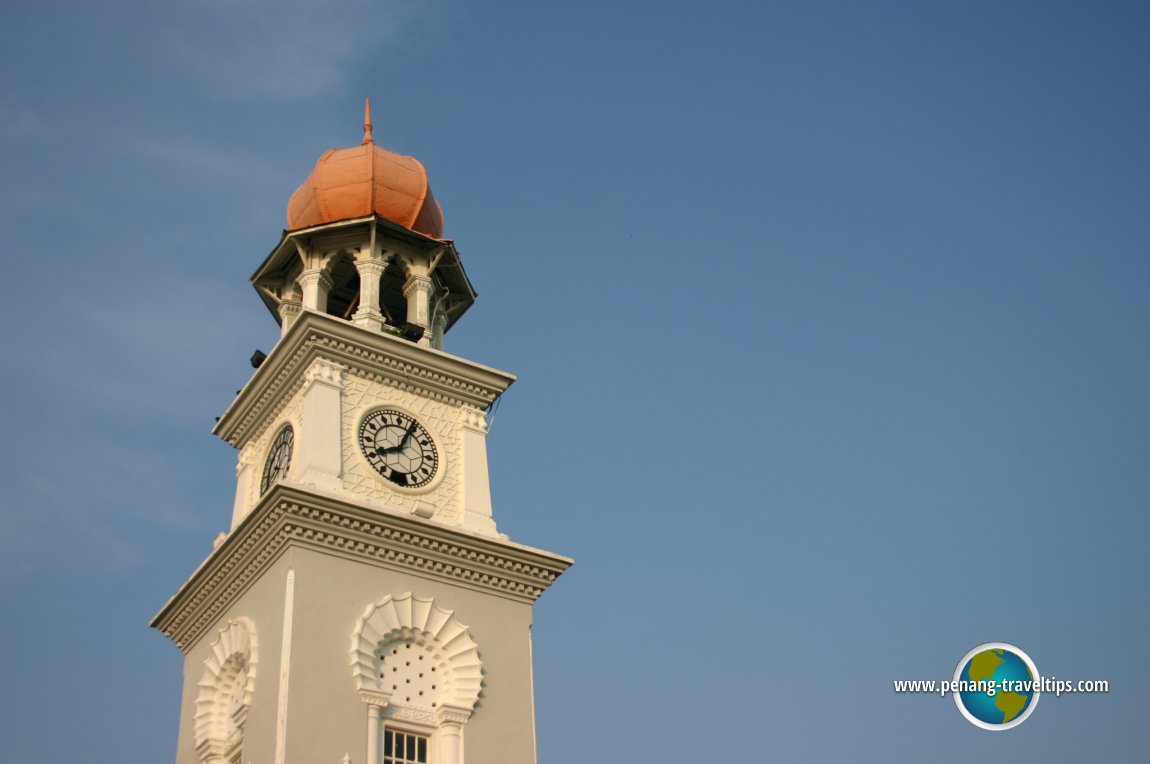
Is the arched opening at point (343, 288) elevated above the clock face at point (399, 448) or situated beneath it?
elevated above

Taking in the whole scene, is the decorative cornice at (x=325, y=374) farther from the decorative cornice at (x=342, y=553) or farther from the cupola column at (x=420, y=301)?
the decorative cornice at (x=342, y=553)

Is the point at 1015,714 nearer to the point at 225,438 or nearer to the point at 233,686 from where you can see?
the point at 233,686

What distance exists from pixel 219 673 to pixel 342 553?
3.72 m

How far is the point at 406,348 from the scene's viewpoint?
103 ft

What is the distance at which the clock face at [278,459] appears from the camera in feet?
99.6

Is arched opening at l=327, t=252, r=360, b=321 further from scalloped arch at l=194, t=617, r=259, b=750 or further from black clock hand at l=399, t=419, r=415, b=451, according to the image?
scalloped arch at l=194, t=617, r=259, b=750

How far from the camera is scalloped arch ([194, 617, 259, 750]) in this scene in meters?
28.1

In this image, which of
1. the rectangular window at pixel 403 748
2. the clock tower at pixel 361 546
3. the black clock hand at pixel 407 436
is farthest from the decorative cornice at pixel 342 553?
the rectangular window at pixel 403 748

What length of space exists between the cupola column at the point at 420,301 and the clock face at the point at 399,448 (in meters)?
2.48

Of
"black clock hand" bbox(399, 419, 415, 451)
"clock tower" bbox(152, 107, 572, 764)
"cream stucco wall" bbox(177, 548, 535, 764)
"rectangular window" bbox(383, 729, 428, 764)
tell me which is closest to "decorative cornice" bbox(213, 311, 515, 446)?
"clock tower" bbox(152, 107, 572, 764)

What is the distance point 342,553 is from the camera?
2781 cm

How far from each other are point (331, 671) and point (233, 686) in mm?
3346

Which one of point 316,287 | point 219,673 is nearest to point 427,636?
point 219,673

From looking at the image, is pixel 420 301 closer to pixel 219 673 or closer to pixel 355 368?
pixel 355 368
